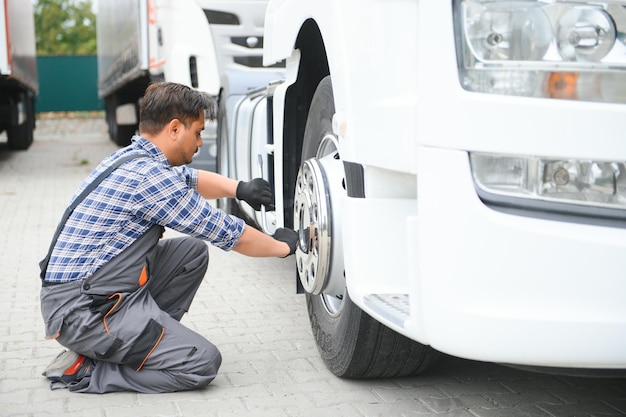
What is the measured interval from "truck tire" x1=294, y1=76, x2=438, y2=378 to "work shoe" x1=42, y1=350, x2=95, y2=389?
94cm

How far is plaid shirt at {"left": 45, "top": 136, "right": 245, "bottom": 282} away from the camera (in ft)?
11.0

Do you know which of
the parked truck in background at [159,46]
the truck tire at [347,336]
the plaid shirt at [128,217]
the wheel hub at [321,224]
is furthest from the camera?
the parked truck in background at [159,46]

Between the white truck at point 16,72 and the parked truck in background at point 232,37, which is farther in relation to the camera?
the white truck at point 16,72

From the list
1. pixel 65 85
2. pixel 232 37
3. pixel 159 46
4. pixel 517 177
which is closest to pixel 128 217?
pixel 517 177

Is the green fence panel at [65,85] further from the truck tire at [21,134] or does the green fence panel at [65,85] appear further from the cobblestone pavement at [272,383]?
the cobblestone pavement at [272,383]

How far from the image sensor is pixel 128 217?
11.1 feet

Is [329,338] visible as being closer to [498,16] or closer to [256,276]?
[498,16]

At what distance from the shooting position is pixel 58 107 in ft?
108

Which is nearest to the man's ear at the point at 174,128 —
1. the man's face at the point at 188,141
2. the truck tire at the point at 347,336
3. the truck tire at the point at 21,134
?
the man's face at the point at 188,141

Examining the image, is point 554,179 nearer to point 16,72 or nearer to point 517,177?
point 517,177

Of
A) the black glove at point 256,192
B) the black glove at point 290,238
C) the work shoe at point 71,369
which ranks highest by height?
the black glove at point 256,192

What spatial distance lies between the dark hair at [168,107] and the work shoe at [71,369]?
3.09 ft

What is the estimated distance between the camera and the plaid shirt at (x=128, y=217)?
3.34m

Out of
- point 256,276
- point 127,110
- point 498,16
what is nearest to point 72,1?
point 127,110
